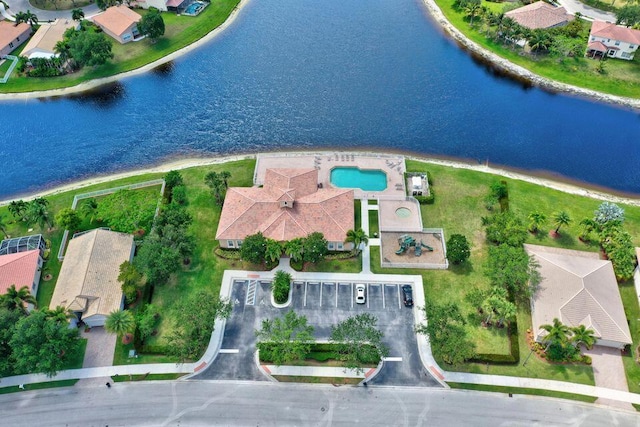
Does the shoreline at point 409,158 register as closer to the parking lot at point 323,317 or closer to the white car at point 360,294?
the parking lot at point 323,317

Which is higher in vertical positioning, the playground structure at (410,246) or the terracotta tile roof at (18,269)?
the playground structure at (410,246)

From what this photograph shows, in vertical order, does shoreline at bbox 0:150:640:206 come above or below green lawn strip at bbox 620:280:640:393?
above

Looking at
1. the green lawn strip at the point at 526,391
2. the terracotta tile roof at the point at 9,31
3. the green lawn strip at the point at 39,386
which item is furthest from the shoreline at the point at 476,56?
the green lawn strip at the point at 39,386

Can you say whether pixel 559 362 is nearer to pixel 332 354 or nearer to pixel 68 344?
pixel 332 354

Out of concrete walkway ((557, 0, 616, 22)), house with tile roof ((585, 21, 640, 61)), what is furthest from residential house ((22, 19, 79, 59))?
concrete walkway ((557, 0, 616, 22))

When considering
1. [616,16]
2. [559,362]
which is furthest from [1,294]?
[616,16]

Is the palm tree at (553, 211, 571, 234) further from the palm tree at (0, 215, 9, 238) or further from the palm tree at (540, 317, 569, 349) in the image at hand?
the palm tree at (0, 215, 9, 238)
